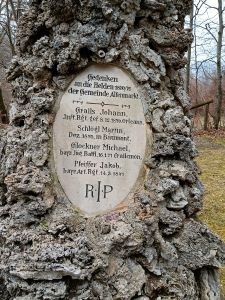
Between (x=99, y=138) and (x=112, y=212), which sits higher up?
(x=99, y=138)

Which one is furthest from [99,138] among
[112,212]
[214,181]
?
[214,181]

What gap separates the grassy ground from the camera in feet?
24.4

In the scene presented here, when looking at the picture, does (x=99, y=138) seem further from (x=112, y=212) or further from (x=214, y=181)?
(x=214, y=181)

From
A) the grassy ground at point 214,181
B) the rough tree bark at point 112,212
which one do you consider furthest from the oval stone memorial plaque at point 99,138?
the grassy ground at point 214,181

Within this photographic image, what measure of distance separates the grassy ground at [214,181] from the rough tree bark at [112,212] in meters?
1.68

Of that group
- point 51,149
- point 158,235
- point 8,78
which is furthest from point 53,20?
point 158,235

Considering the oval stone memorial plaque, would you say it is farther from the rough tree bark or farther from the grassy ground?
the grassy ground

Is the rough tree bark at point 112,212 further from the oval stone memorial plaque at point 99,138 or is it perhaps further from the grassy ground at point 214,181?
the grassy ground at point 214,181

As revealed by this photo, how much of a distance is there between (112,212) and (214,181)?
685 centimetres

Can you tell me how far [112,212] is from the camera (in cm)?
376

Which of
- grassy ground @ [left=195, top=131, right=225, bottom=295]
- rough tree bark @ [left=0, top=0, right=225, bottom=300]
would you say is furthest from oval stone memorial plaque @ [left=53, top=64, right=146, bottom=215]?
grassy ground @ [left=195, top=131, right=225, bottom=295]

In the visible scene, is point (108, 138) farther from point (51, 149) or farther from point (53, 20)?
point (53, 20)

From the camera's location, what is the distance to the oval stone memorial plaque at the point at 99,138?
373cm

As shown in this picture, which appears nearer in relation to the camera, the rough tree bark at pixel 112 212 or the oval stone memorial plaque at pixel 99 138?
the rough tree bark at pixel 112 212
